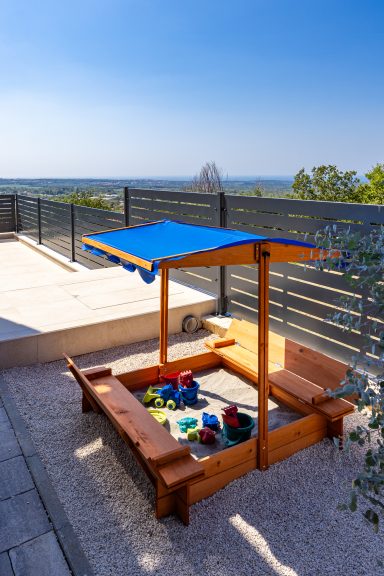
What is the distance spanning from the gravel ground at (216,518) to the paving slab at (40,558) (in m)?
0.15

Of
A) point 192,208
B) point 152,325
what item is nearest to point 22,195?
point 192,208

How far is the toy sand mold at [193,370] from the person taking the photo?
2.47 m

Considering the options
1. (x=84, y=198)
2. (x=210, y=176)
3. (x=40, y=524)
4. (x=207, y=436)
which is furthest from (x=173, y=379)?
(x=210, y=176)

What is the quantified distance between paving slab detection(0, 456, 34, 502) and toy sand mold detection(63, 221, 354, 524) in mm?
608

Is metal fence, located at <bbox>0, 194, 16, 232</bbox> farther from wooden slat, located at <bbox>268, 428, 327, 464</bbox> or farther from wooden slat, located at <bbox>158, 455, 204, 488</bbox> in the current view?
wooden slat, located at <bbox>158, 455, 204, 488</bbox>

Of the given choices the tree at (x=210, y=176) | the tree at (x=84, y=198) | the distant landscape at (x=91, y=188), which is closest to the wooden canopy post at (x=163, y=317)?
the distant landscape at (x=91, y=188)

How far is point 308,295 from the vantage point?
448 centimetres

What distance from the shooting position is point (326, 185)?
22.9 metres

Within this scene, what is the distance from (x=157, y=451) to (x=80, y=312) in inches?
123

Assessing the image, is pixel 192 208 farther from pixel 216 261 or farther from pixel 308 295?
pixel 216 261

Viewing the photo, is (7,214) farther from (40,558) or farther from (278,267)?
(40,558)

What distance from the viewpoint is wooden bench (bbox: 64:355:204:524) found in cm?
234

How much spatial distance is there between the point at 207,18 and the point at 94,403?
24.0 m

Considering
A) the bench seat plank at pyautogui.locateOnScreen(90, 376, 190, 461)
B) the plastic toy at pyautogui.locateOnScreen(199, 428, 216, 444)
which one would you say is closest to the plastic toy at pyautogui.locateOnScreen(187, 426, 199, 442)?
the plastic toy at pyautogui.locateOnScreen(199, 428, 216, 444)
